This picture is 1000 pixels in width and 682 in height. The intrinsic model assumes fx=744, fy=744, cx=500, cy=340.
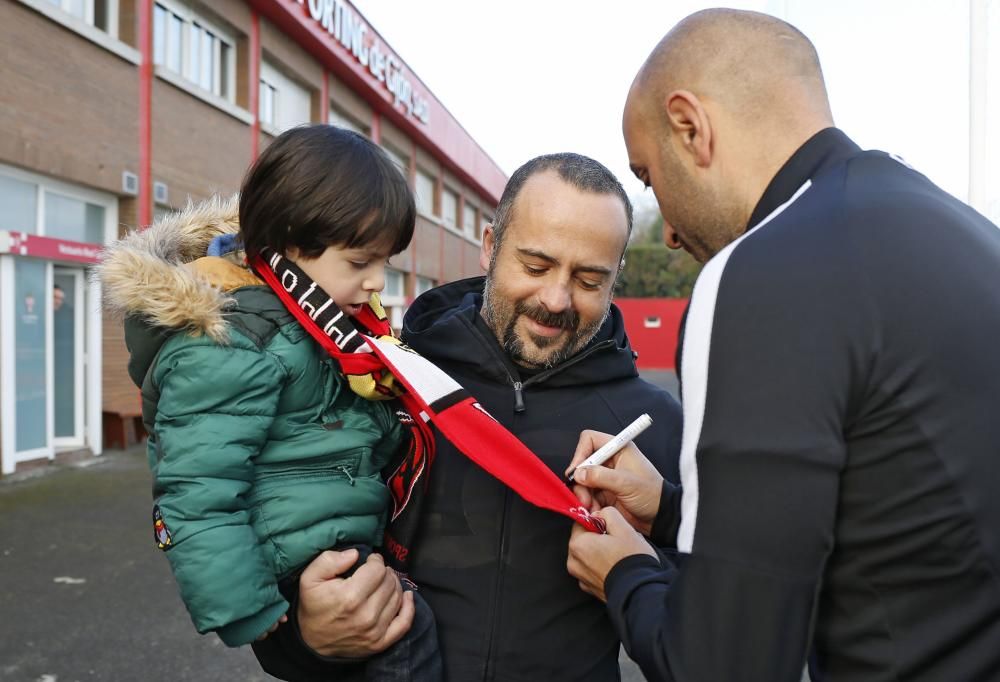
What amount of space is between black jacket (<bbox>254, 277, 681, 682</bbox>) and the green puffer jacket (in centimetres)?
18

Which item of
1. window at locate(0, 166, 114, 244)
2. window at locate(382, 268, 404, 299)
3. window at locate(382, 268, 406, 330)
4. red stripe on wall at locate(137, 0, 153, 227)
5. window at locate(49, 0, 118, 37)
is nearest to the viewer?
window at locate(0, 166, 114, 244)

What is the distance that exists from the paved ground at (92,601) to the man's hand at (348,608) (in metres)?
2.85

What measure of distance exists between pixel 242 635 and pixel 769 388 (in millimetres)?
1159

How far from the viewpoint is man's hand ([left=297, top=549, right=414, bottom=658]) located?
5.15 feet

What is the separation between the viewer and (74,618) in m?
4.58

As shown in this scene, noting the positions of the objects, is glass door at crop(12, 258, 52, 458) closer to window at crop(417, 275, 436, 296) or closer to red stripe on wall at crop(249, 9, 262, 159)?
red stripe on wall at crop(249, 9, 262, 159)

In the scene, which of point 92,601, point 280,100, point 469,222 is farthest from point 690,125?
point 469,222

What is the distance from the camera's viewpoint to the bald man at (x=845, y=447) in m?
0.99

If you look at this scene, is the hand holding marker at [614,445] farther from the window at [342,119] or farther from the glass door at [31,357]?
the window at [342,119]

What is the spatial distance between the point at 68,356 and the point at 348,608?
9197mm

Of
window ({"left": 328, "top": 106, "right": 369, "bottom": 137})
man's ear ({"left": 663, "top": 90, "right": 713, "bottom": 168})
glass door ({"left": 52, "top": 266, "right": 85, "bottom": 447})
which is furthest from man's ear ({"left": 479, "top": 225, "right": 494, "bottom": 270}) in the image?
window ({"left": 328, "top": 106, "right": 369, "bottom": 137})

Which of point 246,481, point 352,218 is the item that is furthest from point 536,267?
point 246,481

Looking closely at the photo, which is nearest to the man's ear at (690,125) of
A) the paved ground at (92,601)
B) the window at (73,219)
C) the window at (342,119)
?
the paved ground at (92,601)

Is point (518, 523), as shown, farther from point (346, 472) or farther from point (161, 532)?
point (161, 532)
